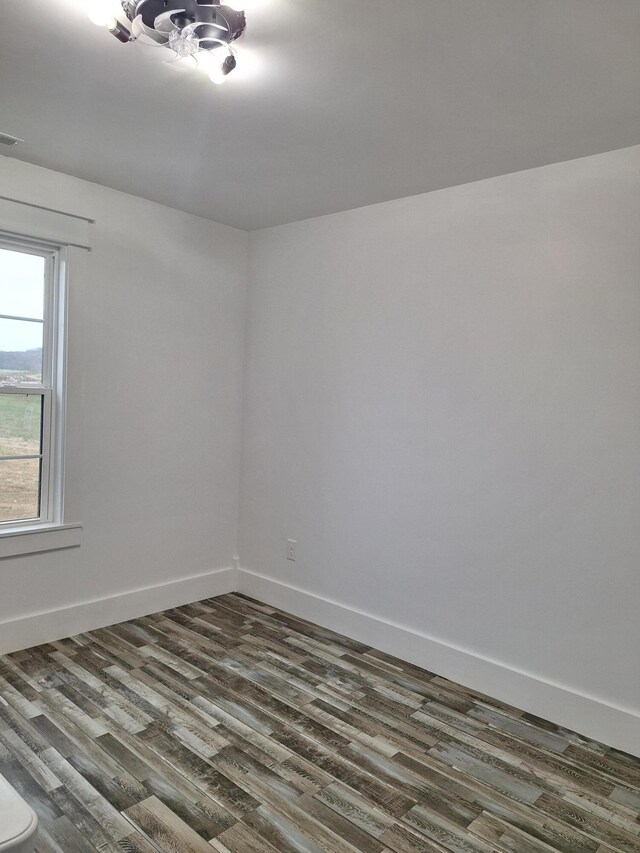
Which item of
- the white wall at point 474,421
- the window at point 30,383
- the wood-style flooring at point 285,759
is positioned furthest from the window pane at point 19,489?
the white wall at point 474,421

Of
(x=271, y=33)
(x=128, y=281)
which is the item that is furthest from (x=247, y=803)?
(x=128, y=281)

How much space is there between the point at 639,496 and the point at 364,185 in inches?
80.7

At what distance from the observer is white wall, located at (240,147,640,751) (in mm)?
2736

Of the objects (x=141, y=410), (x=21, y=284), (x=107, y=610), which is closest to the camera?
(x=21, y=284)

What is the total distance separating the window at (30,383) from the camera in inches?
132

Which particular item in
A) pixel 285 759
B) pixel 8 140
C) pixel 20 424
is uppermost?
pixel 8 140

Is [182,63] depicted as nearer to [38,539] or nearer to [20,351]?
[20,351]

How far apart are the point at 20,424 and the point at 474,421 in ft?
8.03

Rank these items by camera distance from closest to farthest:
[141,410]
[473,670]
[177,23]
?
A: [177,23]
[473,670]
[141,410]

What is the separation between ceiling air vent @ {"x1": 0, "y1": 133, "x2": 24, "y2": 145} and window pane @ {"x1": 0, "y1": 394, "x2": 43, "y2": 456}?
127cm

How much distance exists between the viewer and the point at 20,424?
3428mm

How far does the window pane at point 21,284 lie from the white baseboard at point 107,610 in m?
1.67

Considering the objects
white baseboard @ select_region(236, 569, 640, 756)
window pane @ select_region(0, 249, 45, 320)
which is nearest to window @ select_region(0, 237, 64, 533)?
window pane @ select_region(0, 249, 45, 320)

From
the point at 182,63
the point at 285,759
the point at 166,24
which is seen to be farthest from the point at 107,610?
the point at 166,24
